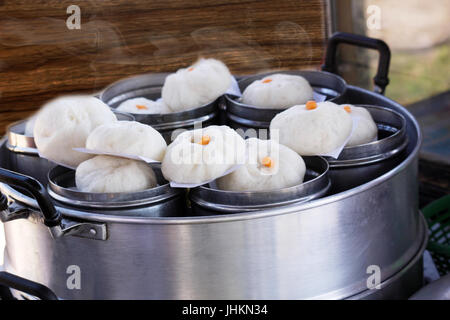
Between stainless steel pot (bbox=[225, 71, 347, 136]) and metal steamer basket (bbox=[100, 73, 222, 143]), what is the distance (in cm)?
9

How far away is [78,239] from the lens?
1.52 meters

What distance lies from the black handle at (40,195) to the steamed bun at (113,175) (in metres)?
0.17

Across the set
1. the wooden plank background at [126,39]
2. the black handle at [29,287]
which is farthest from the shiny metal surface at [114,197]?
the wooden plank background at [126,39]

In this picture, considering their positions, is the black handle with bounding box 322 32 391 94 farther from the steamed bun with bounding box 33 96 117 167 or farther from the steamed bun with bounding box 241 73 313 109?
the steamed bun with bounding box 33 96 117 167

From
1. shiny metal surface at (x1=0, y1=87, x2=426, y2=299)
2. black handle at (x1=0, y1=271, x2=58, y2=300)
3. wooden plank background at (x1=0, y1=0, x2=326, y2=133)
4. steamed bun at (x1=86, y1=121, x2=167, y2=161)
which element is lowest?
black handle at (x1=0, y1=271, x2=58, y2=300)

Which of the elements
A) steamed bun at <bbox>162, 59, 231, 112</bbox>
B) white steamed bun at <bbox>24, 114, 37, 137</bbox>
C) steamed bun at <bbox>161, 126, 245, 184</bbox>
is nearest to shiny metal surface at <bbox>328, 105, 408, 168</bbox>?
steamed bun at <bbox>161, 126, 245, 184</bbox>

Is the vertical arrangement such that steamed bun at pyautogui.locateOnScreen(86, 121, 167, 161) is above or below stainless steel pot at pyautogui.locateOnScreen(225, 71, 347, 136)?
above

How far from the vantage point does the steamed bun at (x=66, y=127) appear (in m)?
1.73

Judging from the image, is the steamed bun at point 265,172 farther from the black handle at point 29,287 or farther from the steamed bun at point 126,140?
the black handle at point 29,287

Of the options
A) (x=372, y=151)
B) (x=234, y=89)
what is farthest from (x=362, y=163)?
(x=234, y=89)

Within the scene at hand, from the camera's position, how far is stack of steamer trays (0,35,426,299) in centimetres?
144

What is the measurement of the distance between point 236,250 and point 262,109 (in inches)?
28.5
